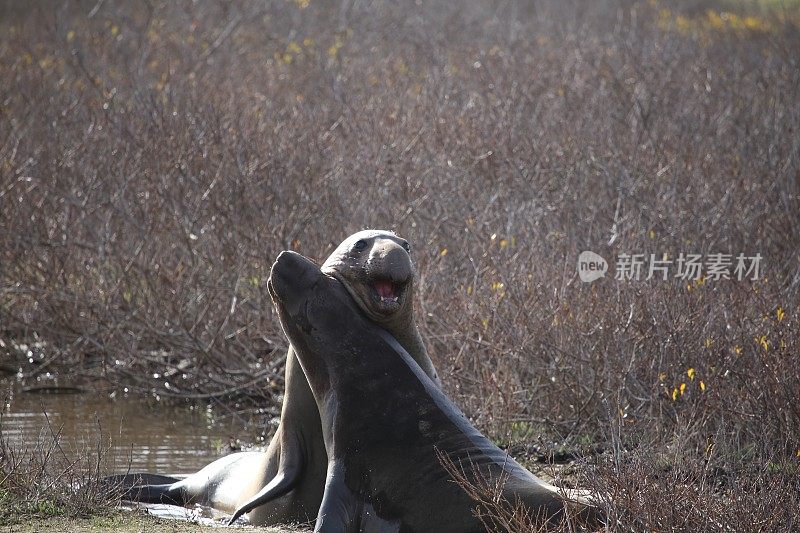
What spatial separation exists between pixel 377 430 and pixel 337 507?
393mm

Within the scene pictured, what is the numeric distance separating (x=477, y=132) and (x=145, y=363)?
3908mm

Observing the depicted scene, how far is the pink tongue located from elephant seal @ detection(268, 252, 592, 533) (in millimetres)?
180

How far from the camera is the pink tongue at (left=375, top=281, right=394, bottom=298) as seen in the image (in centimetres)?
568

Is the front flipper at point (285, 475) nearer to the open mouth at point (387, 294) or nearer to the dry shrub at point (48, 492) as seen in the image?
the dry shrub at point (48, 492)

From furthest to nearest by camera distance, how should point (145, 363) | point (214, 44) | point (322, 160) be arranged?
point (214, 44)
point (322, 160)
point (145, 363)

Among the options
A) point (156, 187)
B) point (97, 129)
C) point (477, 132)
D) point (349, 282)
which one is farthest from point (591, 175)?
point (349, 282)

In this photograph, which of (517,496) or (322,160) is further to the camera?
(322,160)

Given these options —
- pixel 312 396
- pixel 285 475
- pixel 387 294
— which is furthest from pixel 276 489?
pixel 387 294

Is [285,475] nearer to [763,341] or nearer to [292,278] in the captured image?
[292,278]

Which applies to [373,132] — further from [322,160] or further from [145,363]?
[145,363]

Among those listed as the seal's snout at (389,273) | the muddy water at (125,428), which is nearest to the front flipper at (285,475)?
the seal's snout at (389,273)

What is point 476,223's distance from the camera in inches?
401

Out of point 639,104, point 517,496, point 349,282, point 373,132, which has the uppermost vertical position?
point 349,282

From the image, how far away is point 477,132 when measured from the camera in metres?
12.3
